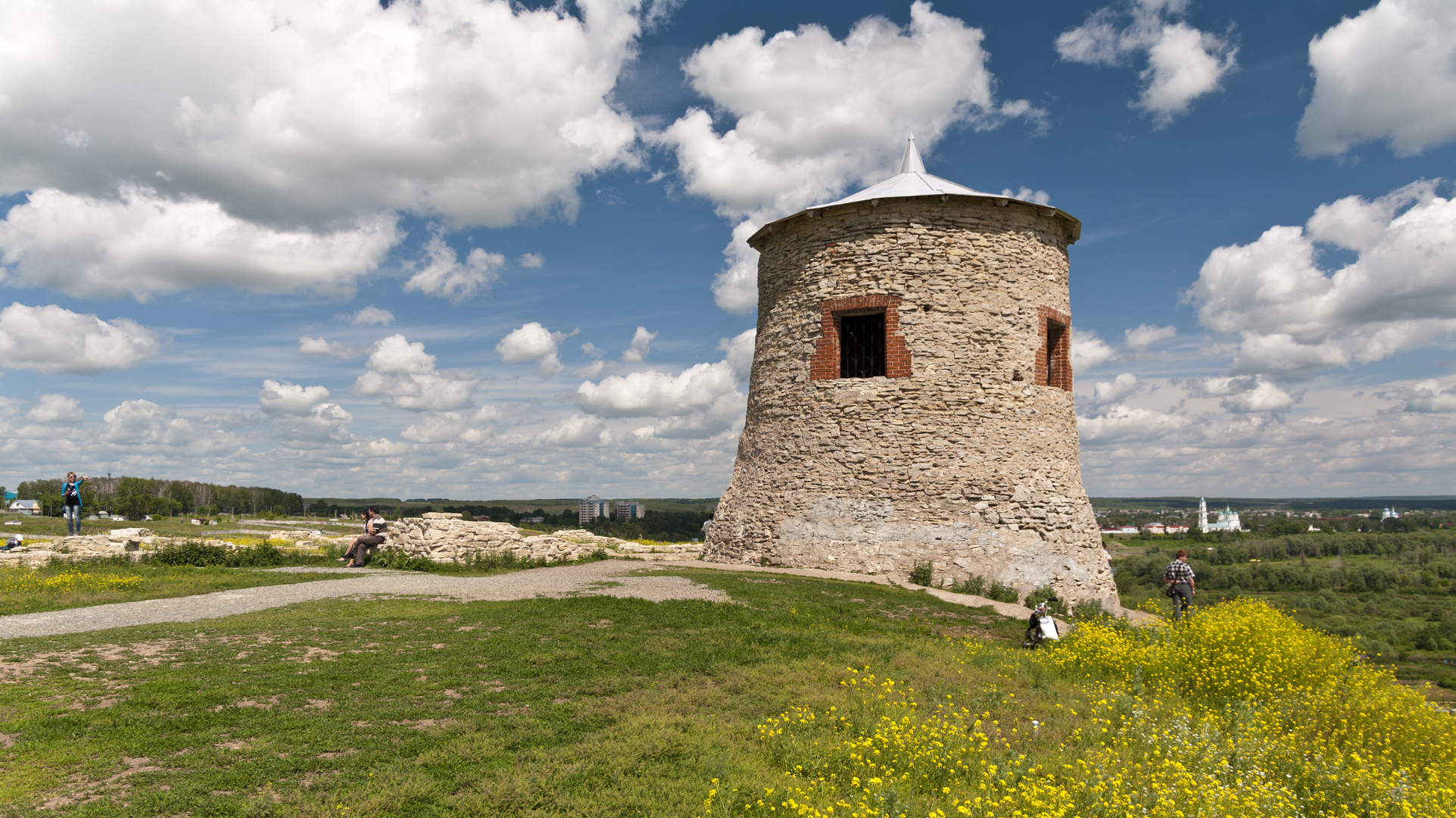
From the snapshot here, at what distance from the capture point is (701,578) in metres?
13.3

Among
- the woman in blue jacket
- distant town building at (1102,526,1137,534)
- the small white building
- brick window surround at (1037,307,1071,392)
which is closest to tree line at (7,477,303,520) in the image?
the small white building

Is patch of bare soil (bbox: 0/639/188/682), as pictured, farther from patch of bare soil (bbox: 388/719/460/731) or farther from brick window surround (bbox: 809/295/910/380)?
brick window surround (bbox: 809/295/910/380)

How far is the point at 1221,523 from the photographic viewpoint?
7369 cm

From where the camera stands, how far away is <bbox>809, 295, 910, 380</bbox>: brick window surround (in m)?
15.6

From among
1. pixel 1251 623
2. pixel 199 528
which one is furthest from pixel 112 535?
pixel 1251 623

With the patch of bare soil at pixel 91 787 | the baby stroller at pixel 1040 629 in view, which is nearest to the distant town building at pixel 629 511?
the baby stroller at pixel 1040 629

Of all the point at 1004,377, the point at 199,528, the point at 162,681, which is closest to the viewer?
the point at 162,681

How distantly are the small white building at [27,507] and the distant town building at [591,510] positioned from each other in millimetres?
27750

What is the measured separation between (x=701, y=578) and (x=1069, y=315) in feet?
36.6

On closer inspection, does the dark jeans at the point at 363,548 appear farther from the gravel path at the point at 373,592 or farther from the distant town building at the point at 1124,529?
the distant town building at the point at 1124,529

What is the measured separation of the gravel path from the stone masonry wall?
13.3ft

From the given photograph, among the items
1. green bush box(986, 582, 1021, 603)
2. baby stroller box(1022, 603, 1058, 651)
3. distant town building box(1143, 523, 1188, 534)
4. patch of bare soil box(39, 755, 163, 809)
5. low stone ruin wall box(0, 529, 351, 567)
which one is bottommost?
distant town building box(1143, 523, 1188, 534)

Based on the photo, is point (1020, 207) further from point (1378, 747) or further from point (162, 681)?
point (162, 681)

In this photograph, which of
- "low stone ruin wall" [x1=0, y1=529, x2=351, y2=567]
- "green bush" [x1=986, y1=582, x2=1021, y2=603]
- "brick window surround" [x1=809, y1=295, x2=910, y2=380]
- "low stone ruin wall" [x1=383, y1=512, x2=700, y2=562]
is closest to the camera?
"green bush" [x1=986, y1=582, x2=1021, y2=603]
